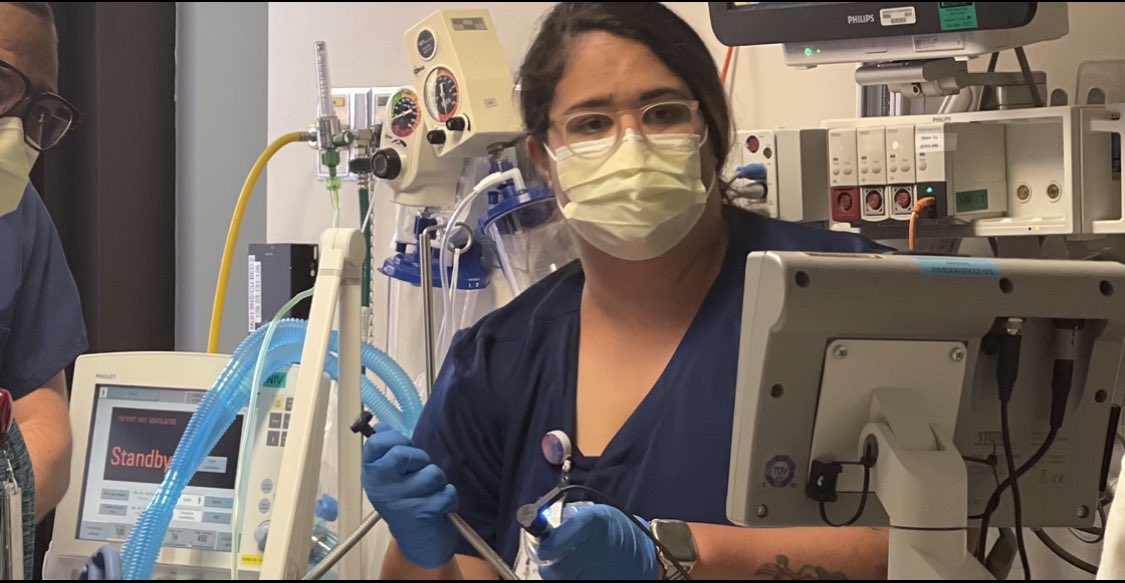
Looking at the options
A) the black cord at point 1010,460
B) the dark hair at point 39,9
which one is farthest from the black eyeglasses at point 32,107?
the black cord at point 1010,460

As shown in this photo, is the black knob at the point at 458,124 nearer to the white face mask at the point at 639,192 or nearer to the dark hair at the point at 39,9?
the white face mask at the point at 639,192

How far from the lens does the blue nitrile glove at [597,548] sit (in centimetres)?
130

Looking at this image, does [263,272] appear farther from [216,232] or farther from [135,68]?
[135,68]

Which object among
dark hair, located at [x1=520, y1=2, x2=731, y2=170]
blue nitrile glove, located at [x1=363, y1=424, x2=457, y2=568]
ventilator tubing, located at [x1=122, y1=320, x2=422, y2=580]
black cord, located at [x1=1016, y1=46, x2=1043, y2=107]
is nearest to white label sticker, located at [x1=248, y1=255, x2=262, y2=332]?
ventilator tubing, located at [x1=122, y1=320, x2=422, y2=580]

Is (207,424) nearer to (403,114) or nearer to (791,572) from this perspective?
(791,572)

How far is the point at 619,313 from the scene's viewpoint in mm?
1909

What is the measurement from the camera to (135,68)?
2.53 m

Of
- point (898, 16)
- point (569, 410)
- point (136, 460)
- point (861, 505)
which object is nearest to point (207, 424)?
point (136, 460)

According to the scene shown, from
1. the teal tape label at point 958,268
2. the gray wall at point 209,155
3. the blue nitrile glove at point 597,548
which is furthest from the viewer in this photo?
the gray wall at point 209,155

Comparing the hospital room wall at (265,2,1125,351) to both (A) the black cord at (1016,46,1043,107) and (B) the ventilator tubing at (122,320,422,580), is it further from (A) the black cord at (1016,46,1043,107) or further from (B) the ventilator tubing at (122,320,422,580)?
(B) the ventilator tubing at (122,320,422,580)

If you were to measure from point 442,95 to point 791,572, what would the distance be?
1217 millimetres

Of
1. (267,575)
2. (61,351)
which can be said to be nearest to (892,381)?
(267,575)

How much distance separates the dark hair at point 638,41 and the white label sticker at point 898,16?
0.91ft

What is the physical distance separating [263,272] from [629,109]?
2.91 feet
